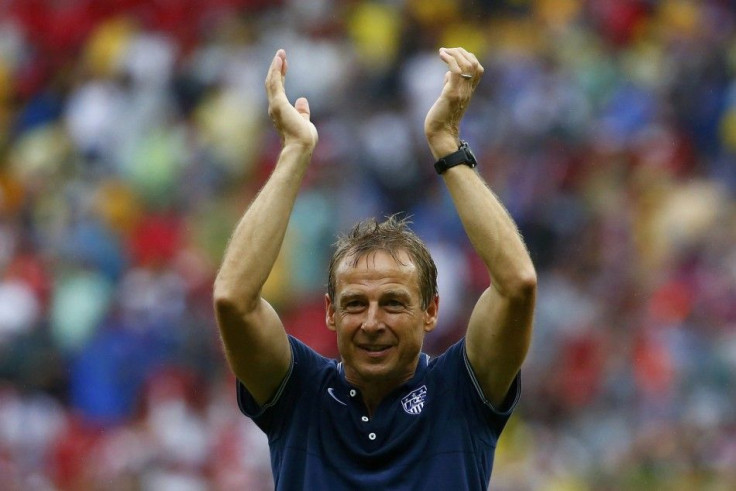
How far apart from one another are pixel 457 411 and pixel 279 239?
701mm

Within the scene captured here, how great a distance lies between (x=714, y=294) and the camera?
9109 millimetres

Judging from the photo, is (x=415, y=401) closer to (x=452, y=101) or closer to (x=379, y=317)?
(x=379, y=317)

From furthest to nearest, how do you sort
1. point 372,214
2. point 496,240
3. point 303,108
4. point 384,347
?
point 372,214, point 303,108, point 384,347, point 496,240

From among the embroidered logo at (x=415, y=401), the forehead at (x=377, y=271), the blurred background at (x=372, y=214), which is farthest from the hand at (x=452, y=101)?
the blurred background at (x=372, y=214)

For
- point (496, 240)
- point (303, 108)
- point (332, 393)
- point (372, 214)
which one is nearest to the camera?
point (496, 240)

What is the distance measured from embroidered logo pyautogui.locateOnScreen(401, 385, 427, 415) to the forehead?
0.98 feet

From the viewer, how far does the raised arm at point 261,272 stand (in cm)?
392

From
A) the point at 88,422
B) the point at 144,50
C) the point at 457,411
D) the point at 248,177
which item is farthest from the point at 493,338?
the point at 144,50

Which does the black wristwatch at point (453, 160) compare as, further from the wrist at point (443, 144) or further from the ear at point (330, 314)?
the ear at point (330, 314)

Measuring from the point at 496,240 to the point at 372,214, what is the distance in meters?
6.37

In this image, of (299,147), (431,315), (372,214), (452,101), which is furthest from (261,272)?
(372,214)

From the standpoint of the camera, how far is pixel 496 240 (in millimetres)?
3896

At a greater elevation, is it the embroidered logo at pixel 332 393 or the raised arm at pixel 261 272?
the raised arm at pixel 261 272

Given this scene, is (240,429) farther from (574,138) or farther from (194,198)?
(574,138)
